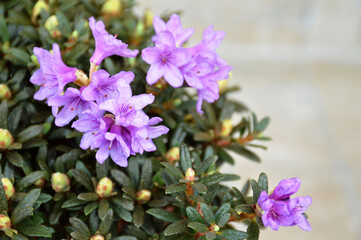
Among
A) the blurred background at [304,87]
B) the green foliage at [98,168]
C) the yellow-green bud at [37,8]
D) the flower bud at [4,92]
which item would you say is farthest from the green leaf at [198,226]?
the blurred background at [304,87]

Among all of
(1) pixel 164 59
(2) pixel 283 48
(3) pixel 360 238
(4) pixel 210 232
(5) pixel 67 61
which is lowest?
(3) pixel 360 238

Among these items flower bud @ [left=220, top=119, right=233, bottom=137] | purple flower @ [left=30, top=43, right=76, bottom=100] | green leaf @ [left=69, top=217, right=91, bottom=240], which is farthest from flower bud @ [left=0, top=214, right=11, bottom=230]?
flower bud @ [left=220, top=119, right=233, bottom=137]

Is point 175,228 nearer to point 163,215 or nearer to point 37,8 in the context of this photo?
point 163,215

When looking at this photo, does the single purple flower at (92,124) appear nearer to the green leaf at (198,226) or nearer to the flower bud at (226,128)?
the green leaf at (198,226)

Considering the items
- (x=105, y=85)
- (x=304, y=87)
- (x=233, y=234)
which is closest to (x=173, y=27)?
(x=105, y=85)

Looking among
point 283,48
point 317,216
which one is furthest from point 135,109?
point 283,48

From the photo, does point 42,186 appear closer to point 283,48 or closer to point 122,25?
point 122,25
